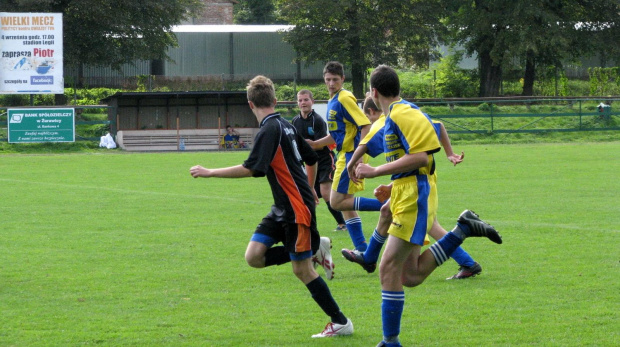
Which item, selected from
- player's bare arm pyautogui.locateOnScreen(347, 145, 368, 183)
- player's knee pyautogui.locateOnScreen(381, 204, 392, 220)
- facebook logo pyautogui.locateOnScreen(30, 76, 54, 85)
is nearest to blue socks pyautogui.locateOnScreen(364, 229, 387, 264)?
player's knee pyautogui.locateOnScreen(381, 204, 392, 220)

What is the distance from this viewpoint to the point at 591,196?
1488 centimetres

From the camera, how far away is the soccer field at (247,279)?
601 cm

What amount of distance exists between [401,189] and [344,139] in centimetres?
405

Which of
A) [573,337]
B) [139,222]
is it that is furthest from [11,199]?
[573,337]


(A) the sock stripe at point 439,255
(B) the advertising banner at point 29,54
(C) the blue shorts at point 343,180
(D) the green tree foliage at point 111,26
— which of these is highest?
(D) the green tree foliage at point 111,26

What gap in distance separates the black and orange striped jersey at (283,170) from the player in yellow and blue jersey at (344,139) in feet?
10.1

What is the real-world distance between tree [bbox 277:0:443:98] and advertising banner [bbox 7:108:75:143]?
62.1ft

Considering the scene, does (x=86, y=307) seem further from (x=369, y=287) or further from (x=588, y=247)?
(x=588, y=247)

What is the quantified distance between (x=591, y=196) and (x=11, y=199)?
1056 centimetres

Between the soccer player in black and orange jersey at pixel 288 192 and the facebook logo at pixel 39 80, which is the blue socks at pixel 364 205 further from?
the facebook logo at pixel 39 80

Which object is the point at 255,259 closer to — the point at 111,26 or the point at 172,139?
the point at 172,139

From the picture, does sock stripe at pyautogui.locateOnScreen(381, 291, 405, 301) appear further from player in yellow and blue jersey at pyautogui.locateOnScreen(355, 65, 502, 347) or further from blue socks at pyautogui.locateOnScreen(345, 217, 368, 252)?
blue socks at pyautogui.locateOnScreen(345, 217, 368, 252)

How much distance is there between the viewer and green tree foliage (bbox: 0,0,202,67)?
4378 cm

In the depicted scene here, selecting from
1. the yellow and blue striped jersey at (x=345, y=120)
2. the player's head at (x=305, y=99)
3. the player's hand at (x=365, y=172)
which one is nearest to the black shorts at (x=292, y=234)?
the player's hand at (x=365, y=172)
